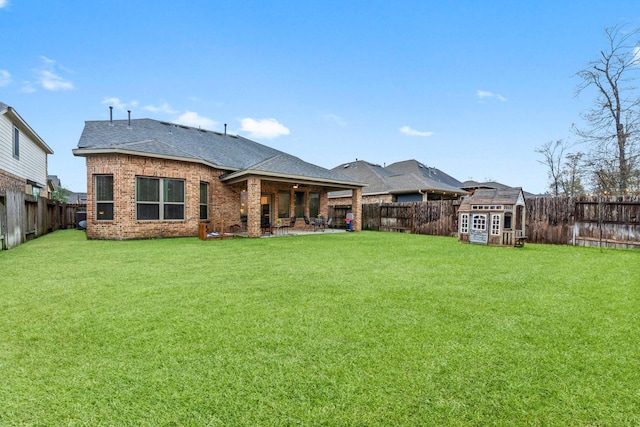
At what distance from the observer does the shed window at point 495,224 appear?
1055 cm

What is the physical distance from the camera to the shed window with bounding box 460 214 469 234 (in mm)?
11734

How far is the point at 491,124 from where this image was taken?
1884 cm

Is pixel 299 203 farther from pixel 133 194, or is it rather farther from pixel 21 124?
pixel 21 124

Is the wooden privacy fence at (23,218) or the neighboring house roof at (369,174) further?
the neighboring house roof at (369,174)

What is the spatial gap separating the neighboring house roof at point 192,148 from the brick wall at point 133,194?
1.35 ft

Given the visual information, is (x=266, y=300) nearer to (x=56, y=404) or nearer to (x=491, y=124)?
(x=56, y=404)

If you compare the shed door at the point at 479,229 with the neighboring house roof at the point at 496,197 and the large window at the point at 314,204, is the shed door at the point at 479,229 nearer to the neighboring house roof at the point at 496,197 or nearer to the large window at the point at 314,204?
the neighboring house roof at the point at 496,197

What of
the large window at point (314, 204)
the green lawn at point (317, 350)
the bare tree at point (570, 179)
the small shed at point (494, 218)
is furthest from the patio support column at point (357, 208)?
the bare tree at point (570, 179)

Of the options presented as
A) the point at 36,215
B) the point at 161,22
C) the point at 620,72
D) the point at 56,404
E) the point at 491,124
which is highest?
the point at 161,22

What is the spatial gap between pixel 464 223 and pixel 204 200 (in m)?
11.5

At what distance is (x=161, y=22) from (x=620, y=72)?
22.1m

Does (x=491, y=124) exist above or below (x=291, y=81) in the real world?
below

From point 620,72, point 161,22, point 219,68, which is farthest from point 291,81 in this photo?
point 620,72

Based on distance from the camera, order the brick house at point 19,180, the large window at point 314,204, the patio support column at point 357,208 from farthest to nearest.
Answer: the large window at point 314,204 < the patio support column at point 357,208 < the brick house at point 19,180
